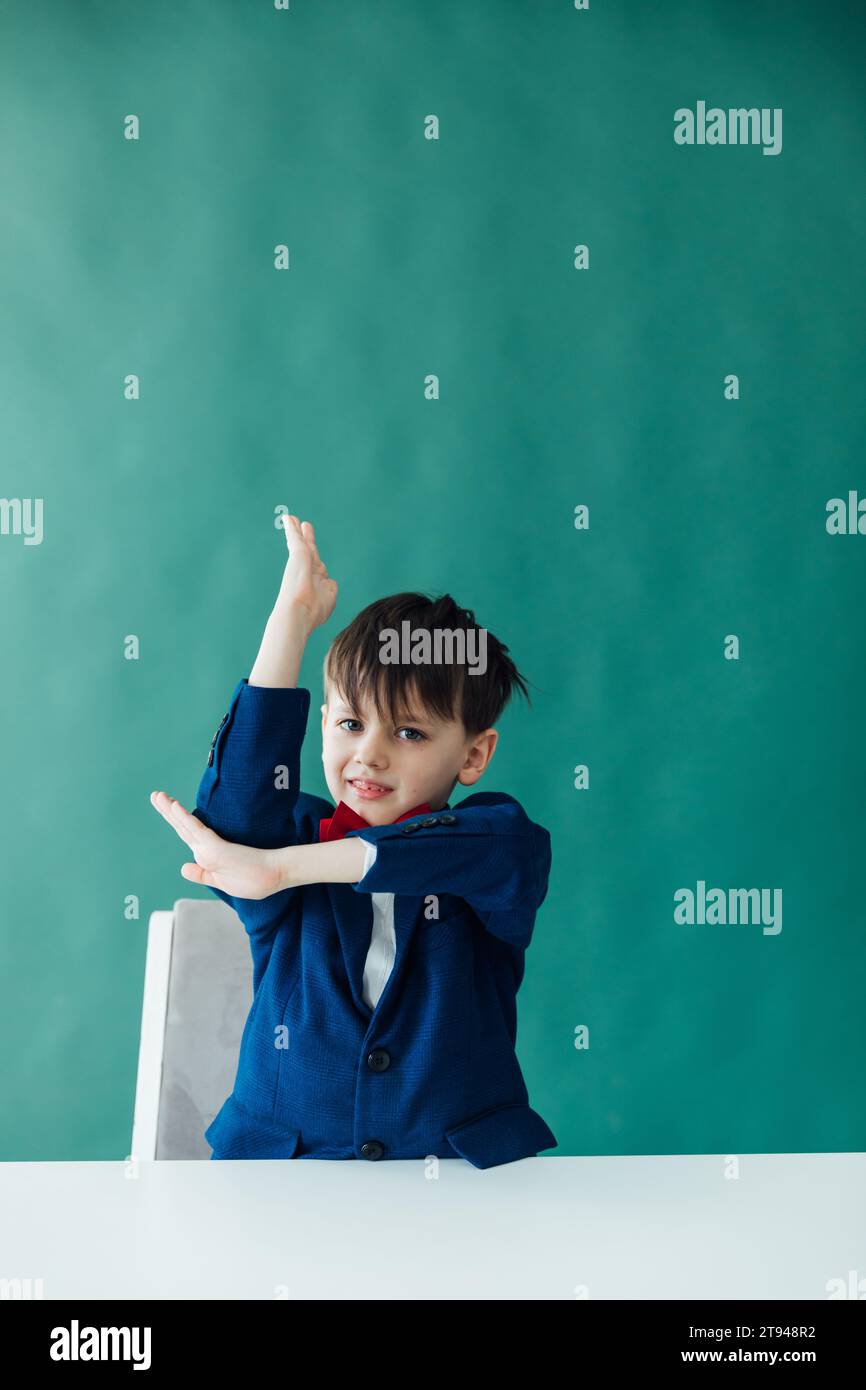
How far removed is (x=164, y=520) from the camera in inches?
98.7

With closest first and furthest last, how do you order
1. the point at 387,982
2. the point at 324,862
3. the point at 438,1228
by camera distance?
the point at 438,1228
the point at 324,862
the point at 387,982

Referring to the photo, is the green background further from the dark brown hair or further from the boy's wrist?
the boy's wrist

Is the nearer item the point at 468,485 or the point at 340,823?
the point at 340,823

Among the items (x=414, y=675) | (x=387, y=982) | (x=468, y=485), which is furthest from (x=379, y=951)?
(x=468, y=485)

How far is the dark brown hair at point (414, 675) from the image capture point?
47.6 inches

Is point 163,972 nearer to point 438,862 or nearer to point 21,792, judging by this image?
point 438,862

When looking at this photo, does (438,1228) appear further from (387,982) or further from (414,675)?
(414,675)

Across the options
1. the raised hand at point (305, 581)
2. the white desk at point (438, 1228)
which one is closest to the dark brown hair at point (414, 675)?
the raised hand at point (305, 581)

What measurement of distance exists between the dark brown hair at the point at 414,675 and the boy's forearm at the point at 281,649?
15cm

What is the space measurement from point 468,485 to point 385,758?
A: 141cm

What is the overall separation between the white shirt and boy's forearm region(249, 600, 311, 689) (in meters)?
0.25

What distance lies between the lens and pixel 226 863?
102 centimetres

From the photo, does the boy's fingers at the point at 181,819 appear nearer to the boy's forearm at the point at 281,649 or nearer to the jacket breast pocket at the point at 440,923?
the boy's forearm at the point at 281,649

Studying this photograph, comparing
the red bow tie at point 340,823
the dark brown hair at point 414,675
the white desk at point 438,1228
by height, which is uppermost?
the dark brown hair at point 414,675
